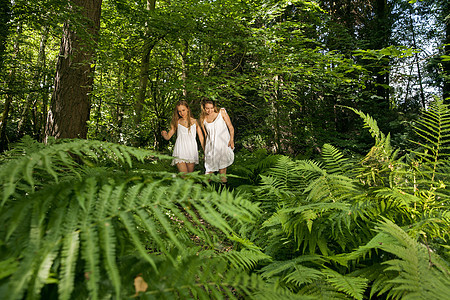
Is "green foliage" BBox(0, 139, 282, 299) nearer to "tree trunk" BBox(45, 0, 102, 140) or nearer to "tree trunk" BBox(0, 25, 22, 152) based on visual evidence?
"tree trunk" BBox(45, 0, 102, 140)

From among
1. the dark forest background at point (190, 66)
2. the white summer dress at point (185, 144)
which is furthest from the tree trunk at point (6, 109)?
the white summer dress at point (185, 144)

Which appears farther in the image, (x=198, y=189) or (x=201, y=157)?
(x=201, y=157)

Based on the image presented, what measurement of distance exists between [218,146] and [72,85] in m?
2.77

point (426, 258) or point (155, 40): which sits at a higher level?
point (155, 40)

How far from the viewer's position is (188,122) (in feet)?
17.1

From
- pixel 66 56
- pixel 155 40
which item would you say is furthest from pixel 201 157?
pixel 66 56

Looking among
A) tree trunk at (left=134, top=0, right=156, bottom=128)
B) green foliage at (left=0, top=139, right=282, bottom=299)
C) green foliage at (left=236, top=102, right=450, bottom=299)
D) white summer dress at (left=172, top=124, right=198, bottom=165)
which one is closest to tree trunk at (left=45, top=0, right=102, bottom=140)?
white summer dress at (left=172, top=124, right=198, bottom=165)

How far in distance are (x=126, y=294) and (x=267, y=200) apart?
200 cm

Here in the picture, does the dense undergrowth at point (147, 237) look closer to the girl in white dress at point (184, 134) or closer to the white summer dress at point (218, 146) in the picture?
the white summer dress at point (218, 146)

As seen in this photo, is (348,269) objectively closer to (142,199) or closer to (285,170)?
(285,170)

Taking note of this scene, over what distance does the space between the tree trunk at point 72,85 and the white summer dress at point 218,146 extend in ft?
7.61

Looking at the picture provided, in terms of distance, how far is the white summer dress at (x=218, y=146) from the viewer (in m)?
5.04

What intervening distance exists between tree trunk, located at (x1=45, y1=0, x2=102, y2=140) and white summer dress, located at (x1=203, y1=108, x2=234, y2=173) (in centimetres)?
232

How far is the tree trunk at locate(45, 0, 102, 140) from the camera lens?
13.5 ft
